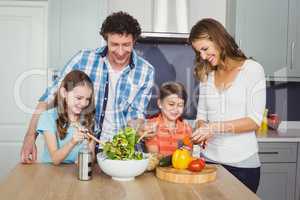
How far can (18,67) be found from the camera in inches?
150

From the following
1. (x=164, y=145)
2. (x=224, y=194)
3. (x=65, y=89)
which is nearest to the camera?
(x=224, y=194)

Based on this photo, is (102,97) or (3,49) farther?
(3,49)

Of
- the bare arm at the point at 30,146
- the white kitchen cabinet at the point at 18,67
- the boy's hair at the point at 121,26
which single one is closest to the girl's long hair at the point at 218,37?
the boy's hair at the point at 121,26

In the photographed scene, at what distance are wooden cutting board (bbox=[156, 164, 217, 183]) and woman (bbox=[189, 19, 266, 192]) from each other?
25 cm

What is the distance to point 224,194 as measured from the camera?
65.8 inches

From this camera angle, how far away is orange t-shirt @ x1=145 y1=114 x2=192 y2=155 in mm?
2570

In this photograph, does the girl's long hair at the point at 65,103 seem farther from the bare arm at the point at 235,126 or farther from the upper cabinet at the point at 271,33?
the upper cabinet at the point at 271,33

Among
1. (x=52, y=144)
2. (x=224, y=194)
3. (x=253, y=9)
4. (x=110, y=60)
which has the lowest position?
(x=224, y=194)

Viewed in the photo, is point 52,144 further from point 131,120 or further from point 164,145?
point 164,145

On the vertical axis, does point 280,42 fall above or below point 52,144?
above

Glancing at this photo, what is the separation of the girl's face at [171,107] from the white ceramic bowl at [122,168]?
848 mm

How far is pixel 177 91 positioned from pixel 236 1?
1.21 metres

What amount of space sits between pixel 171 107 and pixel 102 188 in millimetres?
1046

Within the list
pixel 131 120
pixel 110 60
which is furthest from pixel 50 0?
pixel 131 120
